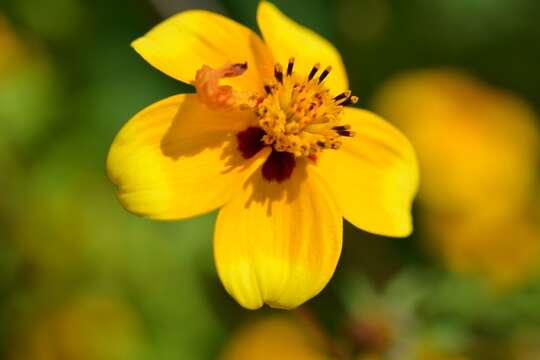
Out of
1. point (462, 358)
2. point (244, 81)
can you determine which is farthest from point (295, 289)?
point (462, 358)

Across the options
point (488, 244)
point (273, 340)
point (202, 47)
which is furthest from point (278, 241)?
point (488, 244)

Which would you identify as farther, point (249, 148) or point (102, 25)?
point (102, 25)

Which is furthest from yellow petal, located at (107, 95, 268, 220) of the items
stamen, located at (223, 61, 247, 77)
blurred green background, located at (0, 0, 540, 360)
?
blurred green background, located at (0, 0, 540, 360)

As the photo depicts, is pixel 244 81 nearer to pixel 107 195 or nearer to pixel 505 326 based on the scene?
pixel 107 195

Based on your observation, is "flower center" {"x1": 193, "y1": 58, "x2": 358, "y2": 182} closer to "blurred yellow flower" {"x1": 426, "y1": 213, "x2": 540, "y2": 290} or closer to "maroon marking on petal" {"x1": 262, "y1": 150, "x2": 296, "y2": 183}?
"maroon marking on petal" {"x1": 262, "y1": 150, "x2": 296, "y2": 183}

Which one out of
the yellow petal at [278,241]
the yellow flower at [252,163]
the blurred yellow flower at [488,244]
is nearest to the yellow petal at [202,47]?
the yellow flower at [252,163]

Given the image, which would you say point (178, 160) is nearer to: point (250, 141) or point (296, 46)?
point (250, 141)
